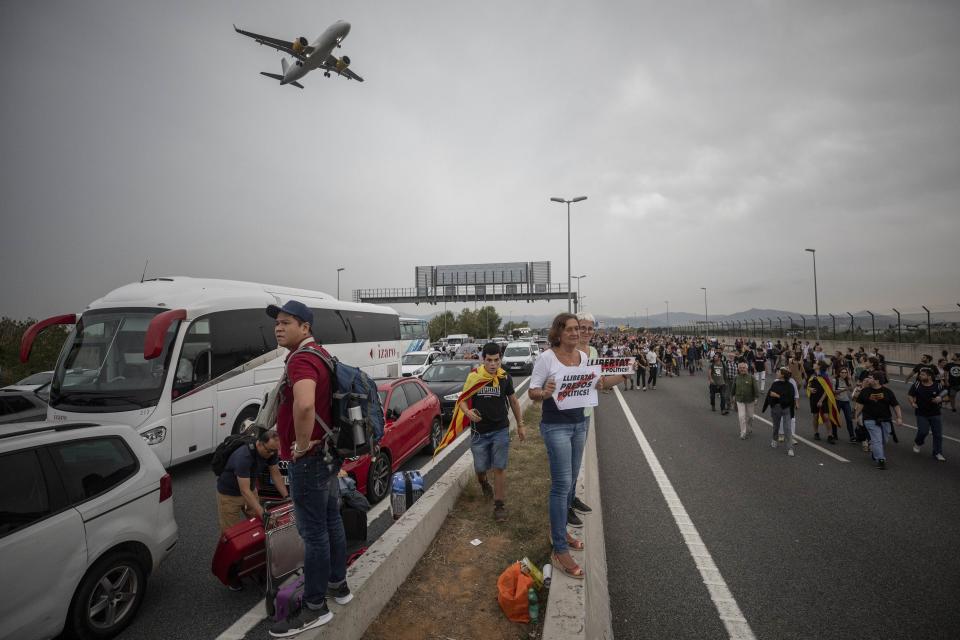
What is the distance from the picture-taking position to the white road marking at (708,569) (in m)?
3.05

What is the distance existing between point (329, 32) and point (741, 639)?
23.2m

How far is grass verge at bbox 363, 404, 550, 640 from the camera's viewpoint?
2.89 m

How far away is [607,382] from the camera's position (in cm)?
380

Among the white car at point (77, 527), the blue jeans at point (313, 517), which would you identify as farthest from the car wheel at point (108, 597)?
the blue jeans at point (313, 517)

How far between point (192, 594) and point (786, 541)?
230 inches

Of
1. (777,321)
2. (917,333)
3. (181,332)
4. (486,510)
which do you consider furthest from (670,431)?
(777,321)

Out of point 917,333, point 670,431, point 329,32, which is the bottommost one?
point 670,431

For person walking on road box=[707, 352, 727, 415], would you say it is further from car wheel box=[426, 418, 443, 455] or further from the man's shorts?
the man's shorts

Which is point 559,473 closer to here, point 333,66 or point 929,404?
point 929,404

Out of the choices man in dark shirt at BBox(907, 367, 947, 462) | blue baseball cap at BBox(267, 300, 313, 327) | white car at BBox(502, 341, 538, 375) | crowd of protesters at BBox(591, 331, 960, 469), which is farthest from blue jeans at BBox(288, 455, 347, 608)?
white car at BBox(502, 341, 538, 375)

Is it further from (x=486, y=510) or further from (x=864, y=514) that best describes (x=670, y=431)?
(x=486, y=510)

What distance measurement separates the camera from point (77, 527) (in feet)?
9.49

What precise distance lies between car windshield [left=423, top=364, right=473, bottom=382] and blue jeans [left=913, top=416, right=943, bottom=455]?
30.7ft

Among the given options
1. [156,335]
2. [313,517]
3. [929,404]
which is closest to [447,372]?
[156,335]
